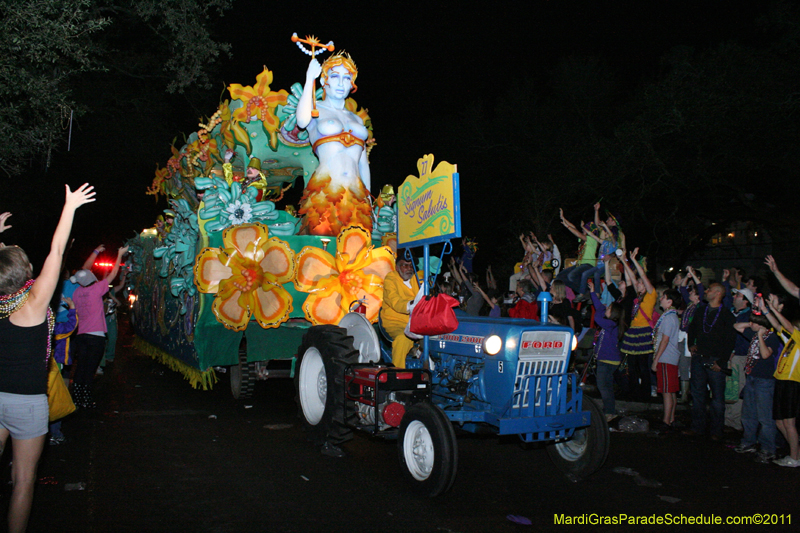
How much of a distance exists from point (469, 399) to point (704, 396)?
129 inches

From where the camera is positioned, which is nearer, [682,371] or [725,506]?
[725,506]

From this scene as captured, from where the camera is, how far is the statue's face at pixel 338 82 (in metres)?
8.82

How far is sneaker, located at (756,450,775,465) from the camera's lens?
5730 mm

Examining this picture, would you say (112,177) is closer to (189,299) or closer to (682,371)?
(189,299)

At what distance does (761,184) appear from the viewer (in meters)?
16.7

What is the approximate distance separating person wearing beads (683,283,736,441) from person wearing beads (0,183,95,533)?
602cm

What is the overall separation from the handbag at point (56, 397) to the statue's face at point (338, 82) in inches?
226

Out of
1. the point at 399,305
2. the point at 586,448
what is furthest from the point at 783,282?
the point at 399,305

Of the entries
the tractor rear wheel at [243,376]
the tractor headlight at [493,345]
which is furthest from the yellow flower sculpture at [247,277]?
the tractor headlight at [493,345]

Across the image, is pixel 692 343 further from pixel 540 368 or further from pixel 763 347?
pixel 540 368

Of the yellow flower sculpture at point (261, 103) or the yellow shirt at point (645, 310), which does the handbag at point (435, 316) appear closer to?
the yellow shirt at point (645, 310)

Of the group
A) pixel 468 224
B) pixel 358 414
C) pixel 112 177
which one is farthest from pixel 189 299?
pixel 468 224

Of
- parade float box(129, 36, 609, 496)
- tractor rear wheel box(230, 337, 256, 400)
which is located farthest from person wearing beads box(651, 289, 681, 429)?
tractor rear wheel box(230, 337, 256, 400)

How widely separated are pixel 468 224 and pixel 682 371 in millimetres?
18473
